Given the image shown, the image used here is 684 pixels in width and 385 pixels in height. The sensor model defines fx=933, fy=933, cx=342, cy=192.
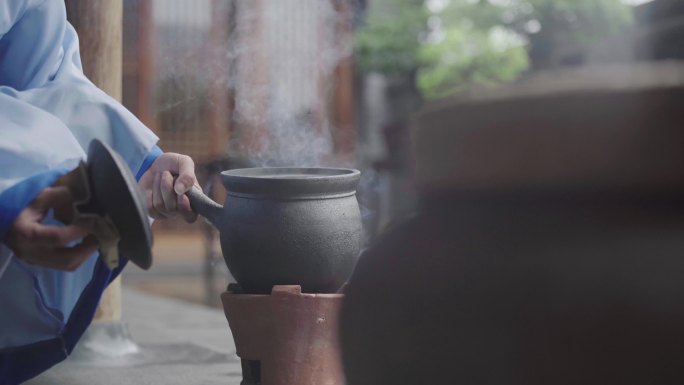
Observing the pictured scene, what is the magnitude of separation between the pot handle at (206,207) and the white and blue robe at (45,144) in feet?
0.44

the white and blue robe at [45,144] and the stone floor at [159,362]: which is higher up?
the white and blue robe at [45,144]

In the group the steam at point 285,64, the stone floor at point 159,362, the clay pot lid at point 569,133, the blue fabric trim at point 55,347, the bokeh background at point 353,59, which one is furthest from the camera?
the bokeh background at point 353,59

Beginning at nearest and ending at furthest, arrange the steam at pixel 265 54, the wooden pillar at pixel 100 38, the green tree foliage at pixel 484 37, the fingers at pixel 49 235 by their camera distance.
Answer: the fingers at pixel 49 235
the wooden pillar at pixel 100 38
the steam at pixel 265 54
the green tree foliage at pixel 484 37

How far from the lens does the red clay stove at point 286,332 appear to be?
203cm

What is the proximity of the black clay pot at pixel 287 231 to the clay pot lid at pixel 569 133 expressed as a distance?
1.94 ft

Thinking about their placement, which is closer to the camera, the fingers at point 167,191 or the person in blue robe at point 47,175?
the person in blue robe at point 47,175

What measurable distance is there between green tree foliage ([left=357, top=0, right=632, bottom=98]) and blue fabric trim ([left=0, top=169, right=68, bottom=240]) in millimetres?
11650

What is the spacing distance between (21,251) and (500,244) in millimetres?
796

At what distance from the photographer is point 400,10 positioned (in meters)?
14.7

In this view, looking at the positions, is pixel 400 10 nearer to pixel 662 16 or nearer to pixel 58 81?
pixel 662 16

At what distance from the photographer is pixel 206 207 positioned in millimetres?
2164

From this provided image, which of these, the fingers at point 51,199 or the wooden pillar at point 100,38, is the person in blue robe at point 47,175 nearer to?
the fingers at point 51,199

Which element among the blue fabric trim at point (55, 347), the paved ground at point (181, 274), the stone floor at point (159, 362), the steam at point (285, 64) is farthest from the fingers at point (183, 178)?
the steam at point (285, 64)

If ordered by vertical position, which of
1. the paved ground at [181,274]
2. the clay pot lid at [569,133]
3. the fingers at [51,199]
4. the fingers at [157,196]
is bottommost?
the paved ground at [181,274]
